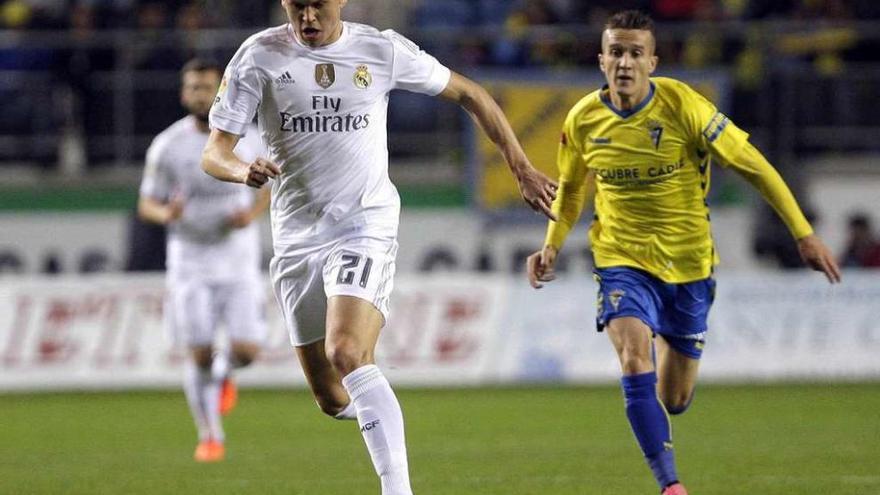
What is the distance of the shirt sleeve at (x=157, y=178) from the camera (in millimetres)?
12500

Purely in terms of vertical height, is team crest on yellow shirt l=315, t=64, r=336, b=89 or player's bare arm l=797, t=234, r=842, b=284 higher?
team crest on yellow shirt l=315, t=64, r=336, b=89

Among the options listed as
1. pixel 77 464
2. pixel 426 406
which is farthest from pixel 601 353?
pixel 77 464

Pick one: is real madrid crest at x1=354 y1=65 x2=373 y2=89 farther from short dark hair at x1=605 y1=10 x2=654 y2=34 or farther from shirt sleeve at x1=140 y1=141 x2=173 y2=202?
shirt sleeve at x1=140 y1=141 x2=173 y2=202

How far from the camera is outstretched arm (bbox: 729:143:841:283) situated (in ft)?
25.4

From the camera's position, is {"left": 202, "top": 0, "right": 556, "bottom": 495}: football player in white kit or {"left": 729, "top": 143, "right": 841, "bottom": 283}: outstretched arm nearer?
{"left": 202, "top": 0, "right": 556, "bottom": 495}: football player in white kit

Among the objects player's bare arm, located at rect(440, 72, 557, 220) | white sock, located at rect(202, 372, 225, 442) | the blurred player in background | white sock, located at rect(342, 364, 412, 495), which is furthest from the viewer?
white sock, located at rect(202, 372, 225, 442)

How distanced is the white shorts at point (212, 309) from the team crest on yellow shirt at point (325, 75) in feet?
16.6

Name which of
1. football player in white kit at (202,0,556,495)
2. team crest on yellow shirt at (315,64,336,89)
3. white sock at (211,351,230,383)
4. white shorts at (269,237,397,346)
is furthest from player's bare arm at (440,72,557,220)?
white sock at (211,351,230,383)

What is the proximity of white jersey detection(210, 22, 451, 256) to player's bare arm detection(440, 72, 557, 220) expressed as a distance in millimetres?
90

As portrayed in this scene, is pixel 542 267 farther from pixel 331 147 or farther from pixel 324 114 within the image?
pixel 324 114

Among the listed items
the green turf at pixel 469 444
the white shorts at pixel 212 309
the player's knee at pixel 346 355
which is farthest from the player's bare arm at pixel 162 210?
the player's knee at pixel 346 355

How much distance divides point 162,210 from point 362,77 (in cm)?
504

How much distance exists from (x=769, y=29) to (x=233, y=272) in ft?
33.2

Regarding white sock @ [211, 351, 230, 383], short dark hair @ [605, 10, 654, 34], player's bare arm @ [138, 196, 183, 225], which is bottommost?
white sock @ [211, 351, 230, 383]
